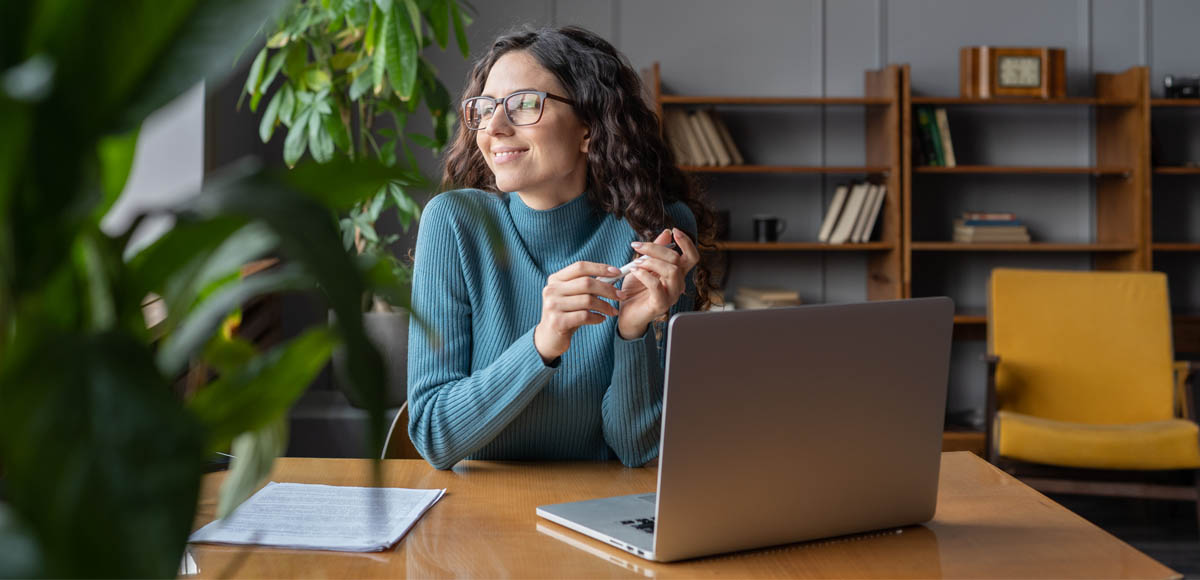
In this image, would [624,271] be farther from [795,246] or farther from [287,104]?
[795,246]

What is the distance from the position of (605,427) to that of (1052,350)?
285cm

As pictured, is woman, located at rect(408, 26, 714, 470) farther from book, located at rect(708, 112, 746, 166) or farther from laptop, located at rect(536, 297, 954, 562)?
book, located at rect(708, 112, 746, 166)

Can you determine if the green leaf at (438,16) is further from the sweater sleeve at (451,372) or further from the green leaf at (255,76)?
the sweater sleeve at (451,372)

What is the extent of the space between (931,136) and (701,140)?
1.02 m

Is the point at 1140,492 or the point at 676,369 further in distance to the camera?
the point at 1140,492

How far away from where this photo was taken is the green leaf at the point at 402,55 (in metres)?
2.74

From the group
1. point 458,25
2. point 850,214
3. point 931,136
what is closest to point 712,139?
point 850,214

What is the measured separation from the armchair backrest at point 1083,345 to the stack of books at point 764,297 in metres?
0.86

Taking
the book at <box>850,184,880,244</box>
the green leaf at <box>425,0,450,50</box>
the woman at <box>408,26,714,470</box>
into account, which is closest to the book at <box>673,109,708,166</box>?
the book at <box>850,184,880,244</box>

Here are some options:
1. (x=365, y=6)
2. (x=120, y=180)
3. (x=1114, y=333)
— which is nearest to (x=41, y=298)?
(x=120, y=180)

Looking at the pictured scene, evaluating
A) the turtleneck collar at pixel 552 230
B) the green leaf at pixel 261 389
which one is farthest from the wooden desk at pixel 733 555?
the turtleneck collar at pixel 552 230

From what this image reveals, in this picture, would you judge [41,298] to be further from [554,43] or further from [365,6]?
[365,6]

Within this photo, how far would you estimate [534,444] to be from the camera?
1563 mm

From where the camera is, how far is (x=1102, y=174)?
4.69 metres
